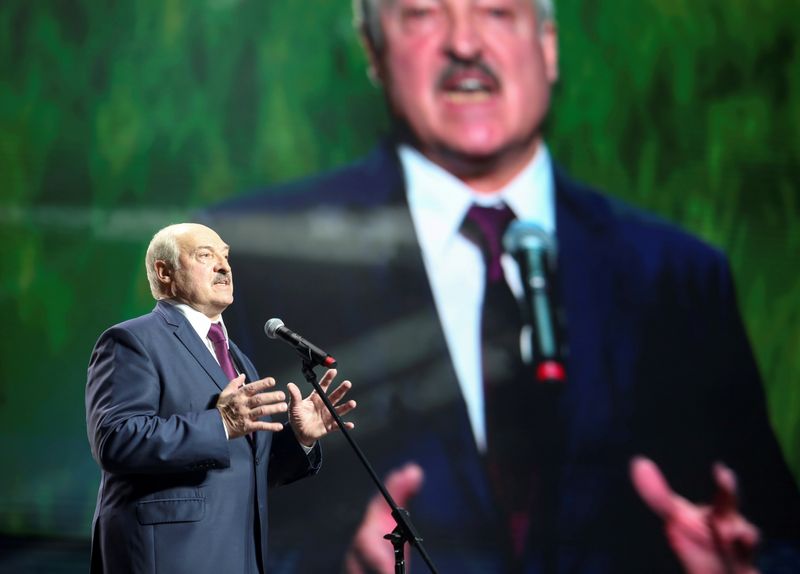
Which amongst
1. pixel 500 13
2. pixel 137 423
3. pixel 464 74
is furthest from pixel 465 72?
pixel 137 423

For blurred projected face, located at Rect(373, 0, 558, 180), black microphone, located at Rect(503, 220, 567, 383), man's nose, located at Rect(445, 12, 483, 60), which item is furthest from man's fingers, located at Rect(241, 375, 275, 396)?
man's nose, located at Rect(445, 12, 483, 60)

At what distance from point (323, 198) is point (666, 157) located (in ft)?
4.81

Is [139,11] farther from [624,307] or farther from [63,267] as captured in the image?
[624,307]

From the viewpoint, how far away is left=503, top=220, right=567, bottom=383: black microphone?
4070 millimetres

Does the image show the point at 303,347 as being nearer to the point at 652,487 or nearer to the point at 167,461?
the point at 167,461

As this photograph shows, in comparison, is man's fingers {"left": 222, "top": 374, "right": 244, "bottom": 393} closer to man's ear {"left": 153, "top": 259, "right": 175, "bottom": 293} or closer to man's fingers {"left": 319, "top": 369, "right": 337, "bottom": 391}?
man's fingers {"left": 319, "top": 369, "right": 337, "bottom": 391}

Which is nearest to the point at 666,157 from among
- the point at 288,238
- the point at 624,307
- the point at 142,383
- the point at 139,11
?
the point at 624,307

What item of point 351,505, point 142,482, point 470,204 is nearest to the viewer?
point 142,482

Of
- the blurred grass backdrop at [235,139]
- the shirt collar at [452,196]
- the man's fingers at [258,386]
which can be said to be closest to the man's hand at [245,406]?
the man's fingers at [258,386]

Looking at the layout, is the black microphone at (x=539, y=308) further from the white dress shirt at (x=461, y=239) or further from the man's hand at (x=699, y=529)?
the man's hand at (x=699, y=529)

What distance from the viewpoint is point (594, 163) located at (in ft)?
14.1

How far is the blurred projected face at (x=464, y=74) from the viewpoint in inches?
165

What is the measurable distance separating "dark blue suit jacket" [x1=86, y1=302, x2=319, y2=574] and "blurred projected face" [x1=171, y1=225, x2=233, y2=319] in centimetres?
5

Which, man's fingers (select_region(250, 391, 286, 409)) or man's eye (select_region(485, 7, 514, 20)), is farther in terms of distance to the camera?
man's eye (select_region(485, 7, 514, 20))
